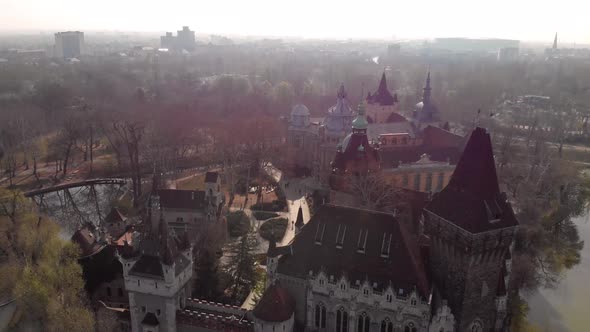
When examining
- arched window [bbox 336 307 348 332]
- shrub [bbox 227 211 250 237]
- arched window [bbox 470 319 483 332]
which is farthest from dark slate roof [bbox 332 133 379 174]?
arched window [bbox 470 319 483 332]

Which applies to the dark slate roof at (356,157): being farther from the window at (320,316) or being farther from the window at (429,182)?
the window at (320,316)

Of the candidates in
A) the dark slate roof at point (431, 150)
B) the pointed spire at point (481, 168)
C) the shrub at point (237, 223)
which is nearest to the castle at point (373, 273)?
the pointed spire at point (481, 168)

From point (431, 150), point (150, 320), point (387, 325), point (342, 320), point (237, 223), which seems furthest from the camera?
point (431, 150)

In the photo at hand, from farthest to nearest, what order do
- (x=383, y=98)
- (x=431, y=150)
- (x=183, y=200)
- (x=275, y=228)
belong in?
(x=383, y=98) < (x=431, y=150) < (x=275, y=228) < (x=183, y=200)

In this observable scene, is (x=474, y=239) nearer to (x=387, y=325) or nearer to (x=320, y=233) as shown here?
(x=387, y=325)

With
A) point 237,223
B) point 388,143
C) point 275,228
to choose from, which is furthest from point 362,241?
point 388,143

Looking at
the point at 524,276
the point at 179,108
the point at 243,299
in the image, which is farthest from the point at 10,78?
the point at 524,276
